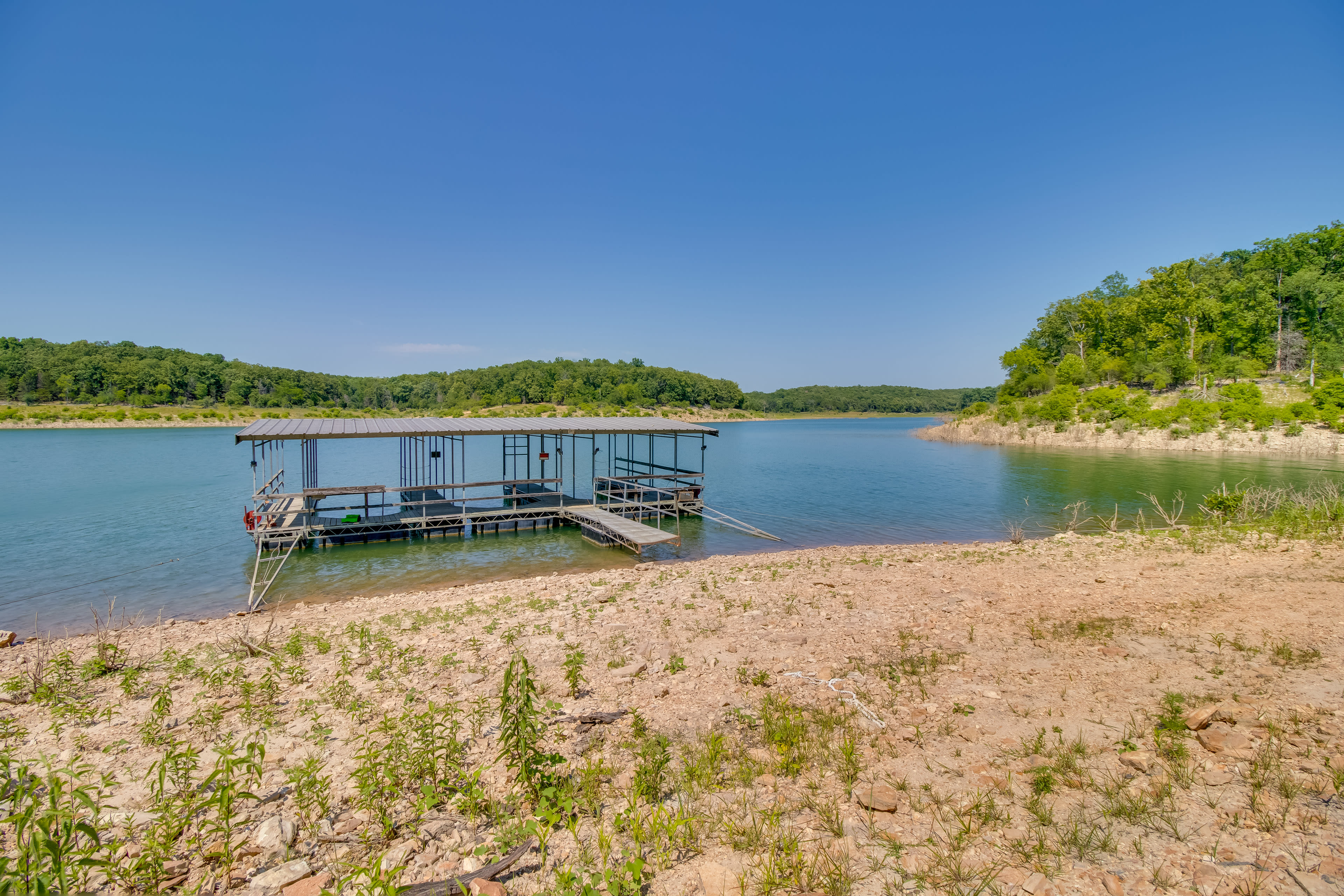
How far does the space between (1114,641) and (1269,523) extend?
37.6 ft

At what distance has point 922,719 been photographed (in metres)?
5.31

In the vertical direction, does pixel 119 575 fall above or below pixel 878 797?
below

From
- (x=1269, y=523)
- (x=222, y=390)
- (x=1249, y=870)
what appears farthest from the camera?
(x=222, y=390)

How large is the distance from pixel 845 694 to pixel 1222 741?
289 cm

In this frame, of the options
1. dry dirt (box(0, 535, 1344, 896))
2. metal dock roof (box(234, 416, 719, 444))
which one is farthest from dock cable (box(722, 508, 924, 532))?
dry dirt (box(0, 535, 1344, 896))

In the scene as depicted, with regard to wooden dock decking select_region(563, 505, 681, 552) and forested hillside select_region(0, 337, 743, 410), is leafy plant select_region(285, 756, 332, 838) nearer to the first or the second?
wooden dock decking select_region(563, 505, 681, 552)

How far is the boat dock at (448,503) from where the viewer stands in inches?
671

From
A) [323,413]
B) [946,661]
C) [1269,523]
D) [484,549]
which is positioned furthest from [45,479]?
[323,413]

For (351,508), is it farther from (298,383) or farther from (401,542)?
(298,383)

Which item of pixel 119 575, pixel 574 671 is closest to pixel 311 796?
pixel 574 671

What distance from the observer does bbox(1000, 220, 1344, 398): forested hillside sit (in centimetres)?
5306

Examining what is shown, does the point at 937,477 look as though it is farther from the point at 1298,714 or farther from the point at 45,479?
the point at 45,479

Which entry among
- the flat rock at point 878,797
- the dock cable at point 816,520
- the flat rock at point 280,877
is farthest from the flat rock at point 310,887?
the dock cable at point 816,520

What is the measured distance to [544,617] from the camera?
9.49m
